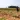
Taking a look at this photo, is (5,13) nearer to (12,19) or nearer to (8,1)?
(12,19)

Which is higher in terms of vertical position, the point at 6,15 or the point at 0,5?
the point at 0,5

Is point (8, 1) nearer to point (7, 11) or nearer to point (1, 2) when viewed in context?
point (1, 2)

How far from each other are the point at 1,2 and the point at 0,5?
0.06 m

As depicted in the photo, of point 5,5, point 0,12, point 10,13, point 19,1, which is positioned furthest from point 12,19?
point 19,1

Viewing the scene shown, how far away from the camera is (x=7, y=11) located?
542 millimetres

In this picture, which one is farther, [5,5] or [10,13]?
[5,5]

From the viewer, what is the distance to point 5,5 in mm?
765

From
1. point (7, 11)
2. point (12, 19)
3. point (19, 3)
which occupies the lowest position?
point (12, 19)

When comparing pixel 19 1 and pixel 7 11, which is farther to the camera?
pixel 19 1

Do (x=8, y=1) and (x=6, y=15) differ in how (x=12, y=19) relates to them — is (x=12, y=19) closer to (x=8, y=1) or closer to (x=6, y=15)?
(x=6, y=15)

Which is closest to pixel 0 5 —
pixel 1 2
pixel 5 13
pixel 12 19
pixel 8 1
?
pixel 1 2

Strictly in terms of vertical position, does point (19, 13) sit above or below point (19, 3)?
below

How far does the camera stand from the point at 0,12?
54 cm

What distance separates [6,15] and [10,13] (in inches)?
2.4
